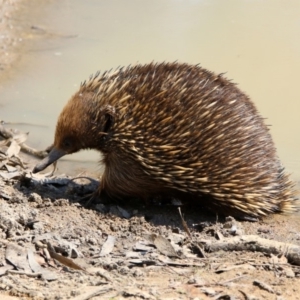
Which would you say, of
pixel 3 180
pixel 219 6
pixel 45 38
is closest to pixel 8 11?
pixel 45 38

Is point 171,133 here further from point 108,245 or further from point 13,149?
point 13,149

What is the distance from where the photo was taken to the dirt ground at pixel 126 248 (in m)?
4.05

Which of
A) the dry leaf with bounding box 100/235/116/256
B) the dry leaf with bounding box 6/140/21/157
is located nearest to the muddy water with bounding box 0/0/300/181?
the dry leaf with bounding box 6/140/21/157

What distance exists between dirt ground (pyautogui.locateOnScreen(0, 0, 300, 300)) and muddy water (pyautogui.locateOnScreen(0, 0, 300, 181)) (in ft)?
4.06

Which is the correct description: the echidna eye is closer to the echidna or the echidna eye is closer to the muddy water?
the echidna

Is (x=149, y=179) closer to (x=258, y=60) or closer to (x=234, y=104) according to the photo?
(x=234, y=104)

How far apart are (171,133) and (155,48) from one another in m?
3.80

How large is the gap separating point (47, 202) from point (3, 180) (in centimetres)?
58

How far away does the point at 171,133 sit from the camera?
539 centimetres

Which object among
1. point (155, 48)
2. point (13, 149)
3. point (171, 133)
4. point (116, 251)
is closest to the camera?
point (116, 251)

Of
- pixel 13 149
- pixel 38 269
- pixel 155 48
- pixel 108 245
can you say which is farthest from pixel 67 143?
pixel 155 48

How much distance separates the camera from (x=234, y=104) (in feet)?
18.0

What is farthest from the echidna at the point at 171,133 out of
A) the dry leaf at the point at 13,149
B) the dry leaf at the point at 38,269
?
the dry leaf at the point at 38,269

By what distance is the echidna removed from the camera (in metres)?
5.41
